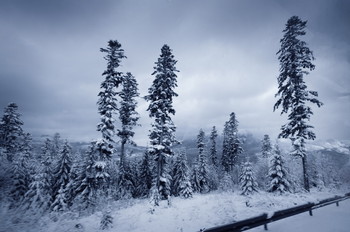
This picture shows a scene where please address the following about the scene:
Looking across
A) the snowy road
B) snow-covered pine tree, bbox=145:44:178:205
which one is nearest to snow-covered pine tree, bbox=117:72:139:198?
snow-covered pine tree, bbox=145:44:178:205

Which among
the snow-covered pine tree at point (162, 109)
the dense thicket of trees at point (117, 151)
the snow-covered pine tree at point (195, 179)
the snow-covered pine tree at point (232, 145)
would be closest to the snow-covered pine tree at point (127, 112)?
the dense thicket of trees at point (117, 151)

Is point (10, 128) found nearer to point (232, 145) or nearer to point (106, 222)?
point (106, 222)

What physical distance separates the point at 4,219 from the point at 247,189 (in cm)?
2707

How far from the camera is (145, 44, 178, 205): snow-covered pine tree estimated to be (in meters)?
20.4

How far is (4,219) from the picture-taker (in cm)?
1202

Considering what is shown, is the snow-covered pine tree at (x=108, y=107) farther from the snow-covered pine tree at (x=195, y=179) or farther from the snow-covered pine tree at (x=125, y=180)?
the snow-covered pine tree at (x=195, y=179)

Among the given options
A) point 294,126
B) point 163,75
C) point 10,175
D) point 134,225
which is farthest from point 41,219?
point 294,126

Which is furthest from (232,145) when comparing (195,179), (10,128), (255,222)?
(10,128)

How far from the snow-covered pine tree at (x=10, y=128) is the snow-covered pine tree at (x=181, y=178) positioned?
34094 mm

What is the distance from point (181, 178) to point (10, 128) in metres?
37.8

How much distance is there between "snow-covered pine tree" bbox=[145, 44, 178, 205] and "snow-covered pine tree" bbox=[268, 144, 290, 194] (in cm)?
1589

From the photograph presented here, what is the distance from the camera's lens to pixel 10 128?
36875 mm

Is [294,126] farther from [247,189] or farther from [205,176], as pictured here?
[205,176]

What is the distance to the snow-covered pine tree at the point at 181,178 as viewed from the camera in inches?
1113
